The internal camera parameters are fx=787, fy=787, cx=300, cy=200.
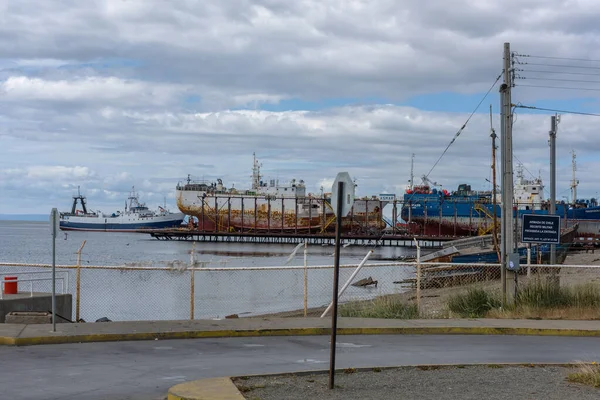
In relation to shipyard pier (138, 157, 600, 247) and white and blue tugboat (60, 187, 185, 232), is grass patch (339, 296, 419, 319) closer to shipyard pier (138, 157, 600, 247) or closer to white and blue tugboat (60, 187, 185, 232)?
shipyard pier (138, 157, 600, 247)

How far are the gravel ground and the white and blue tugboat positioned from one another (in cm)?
14848

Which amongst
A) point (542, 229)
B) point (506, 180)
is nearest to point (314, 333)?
point (506, 180)

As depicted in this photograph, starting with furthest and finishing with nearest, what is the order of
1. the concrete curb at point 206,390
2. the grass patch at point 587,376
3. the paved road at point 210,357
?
the paved road at point 210,357
the grass patch at point 587,376
the concrete curb at point 206,390

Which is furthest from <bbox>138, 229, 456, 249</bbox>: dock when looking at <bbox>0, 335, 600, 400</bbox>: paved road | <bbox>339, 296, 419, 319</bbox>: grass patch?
<bbox>0, 335, 600, 400</bbox>: paved road

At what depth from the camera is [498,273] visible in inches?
1481

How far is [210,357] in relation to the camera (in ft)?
42.0

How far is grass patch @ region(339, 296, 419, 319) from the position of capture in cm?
1862

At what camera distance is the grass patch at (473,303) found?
19.4 m

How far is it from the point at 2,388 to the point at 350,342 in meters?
6.79

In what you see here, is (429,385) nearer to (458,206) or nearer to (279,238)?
(458,206)

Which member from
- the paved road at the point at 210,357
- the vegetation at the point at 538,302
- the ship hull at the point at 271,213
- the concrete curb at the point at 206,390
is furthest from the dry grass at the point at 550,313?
Result: the ship hull at the point at 271,213

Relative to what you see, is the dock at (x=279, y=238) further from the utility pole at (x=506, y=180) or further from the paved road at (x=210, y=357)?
the paved road at (x=210, y=357)

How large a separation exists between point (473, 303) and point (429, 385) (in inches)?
391

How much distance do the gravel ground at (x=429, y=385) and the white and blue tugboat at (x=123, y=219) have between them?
148 m
